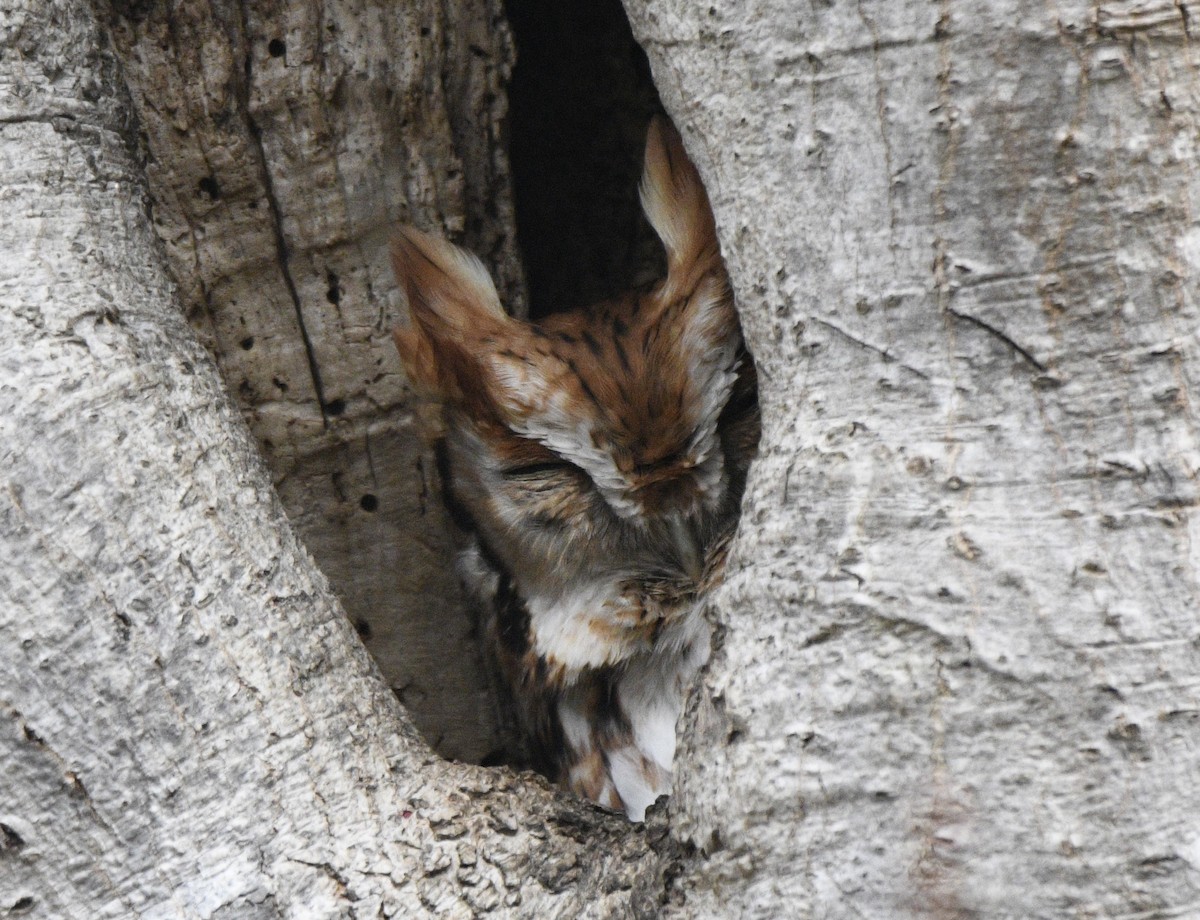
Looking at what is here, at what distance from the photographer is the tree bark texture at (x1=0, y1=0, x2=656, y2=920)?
51.7 inches

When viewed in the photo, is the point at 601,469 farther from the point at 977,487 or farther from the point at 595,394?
the point at 977,487

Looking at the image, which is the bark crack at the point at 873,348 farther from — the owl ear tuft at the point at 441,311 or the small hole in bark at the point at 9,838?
the small hole in bark at the point at 9,838

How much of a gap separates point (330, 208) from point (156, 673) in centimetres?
98

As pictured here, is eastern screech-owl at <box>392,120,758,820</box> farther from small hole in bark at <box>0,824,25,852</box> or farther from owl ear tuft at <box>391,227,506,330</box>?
small hole in bark at <box>0,824,25,852</box>

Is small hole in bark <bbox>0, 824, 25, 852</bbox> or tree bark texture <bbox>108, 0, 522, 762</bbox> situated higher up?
tree bark texture <bbox>108, 0, 522, 762</bbox>

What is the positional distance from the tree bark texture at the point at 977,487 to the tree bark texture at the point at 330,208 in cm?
88

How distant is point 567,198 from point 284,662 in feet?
4.47

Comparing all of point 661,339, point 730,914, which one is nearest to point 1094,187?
point 661,339

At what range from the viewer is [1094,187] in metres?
1.14

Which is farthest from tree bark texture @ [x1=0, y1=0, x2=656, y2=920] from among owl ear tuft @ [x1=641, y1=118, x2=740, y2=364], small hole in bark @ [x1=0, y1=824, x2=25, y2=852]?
owl ear tuft @ [x1=641, y1=118, x2=740, y2=364]

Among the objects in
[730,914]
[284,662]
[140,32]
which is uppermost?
[140,32]

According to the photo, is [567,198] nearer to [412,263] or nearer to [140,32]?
A: [412,263]

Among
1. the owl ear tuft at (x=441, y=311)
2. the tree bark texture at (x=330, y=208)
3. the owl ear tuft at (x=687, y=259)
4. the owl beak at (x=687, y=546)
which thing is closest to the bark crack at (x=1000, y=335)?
the owl ear tuft at (x=687, y=259)

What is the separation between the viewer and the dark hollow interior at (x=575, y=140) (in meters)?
2.38
